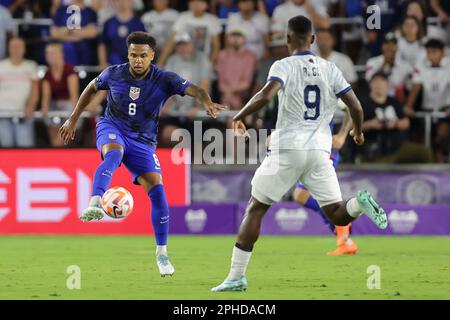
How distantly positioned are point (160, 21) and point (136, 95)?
8298 mm

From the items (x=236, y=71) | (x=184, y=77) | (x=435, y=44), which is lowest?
(x=184, y=77)

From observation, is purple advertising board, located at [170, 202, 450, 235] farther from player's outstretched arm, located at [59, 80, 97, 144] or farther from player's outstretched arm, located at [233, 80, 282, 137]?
player's outstretched arm, located at [233, 80, 282, 137]

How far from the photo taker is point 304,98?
8320 mm

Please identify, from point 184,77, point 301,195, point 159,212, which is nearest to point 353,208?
point 159,212

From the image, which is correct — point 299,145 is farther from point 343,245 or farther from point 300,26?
point 343,245

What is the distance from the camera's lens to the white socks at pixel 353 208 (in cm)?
841

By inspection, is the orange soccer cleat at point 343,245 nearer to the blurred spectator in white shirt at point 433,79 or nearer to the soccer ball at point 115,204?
the soccer ball at point 115,204

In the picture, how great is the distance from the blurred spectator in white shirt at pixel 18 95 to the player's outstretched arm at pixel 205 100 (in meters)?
7.95

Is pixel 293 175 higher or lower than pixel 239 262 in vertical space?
higher

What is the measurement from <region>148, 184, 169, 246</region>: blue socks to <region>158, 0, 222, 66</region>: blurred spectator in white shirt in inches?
316

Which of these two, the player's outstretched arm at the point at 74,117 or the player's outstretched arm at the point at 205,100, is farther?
the player's outstretched arm at the point at 74,117

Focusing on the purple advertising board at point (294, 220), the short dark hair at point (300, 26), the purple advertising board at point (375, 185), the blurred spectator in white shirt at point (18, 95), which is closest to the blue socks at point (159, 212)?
the short dark hair at point (300, 26)
